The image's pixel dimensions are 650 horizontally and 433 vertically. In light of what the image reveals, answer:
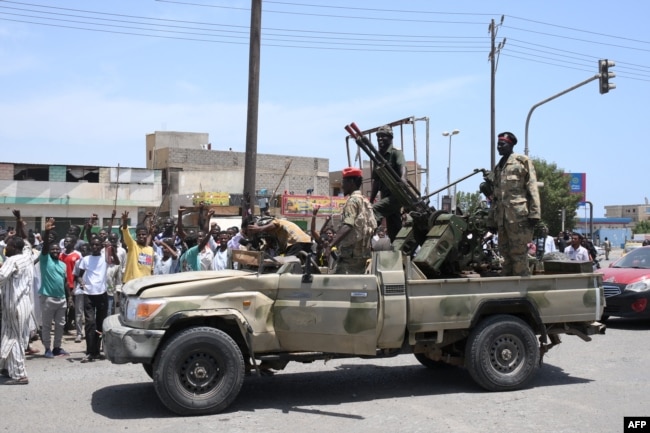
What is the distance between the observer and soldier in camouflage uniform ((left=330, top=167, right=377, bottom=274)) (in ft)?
24.3

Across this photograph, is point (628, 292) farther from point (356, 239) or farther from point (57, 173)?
point (57, 173)

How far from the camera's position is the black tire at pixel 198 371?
6195 mm

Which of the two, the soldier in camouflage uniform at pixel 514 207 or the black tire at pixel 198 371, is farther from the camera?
the soldier in camouflage uniform at pixel 514 207

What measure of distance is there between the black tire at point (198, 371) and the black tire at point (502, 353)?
8.21 feet

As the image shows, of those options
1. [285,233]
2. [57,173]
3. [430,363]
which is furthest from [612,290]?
[57,173]

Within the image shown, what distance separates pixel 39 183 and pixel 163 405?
3518 cm

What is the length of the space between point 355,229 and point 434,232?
987mm

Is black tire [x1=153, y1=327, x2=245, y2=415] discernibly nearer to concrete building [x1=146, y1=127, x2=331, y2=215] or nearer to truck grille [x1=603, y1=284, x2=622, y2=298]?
truck grille [x1=603, y1=284, x2=622, y2=298]

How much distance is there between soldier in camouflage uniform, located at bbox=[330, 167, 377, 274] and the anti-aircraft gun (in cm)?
59

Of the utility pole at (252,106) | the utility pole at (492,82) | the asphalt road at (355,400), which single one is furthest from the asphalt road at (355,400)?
the utility pole at (492,82)

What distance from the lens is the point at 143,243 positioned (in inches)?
415

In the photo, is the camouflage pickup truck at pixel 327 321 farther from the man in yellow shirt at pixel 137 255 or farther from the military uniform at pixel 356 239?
the man in yellow shirt at pixel 137 255

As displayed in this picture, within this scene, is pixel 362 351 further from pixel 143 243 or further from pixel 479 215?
pixel 143 243

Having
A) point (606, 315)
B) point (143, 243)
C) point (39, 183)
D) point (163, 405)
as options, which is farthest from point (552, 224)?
point (163, 405)
